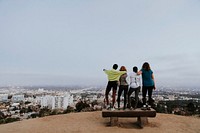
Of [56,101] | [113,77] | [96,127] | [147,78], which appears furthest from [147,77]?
[56,101]

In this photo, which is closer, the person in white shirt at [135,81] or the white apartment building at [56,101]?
the person in white shirt at [135,81]

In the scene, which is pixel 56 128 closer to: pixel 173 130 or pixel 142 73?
pixel 142 73

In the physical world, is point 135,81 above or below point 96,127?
above

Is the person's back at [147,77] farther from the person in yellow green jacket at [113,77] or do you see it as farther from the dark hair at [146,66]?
the person in yellow green jacket at [113,77]

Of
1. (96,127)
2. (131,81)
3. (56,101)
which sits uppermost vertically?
(131,81)

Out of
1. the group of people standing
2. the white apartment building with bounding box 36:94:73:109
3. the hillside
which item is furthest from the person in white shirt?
the white apartment building with bounding box 36:94:73:109

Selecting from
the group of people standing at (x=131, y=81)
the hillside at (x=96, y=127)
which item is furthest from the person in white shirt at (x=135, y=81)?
the hillside at (x=96, y=127)

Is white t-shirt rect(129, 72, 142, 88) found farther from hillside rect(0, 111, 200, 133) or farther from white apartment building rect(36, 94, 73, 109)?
white apartment building rect(36, 94, 73, 109)

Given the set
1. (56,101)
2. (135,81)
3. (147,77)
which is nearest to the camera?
(135,81)

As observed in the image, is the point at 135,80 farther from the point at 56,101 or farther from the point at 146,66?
the point at 56,101

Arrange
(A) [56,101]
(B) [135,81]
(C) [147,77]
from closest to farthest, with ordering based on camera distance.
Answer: (B) [135,81] → (C) [147,77] → (A) [56,101]

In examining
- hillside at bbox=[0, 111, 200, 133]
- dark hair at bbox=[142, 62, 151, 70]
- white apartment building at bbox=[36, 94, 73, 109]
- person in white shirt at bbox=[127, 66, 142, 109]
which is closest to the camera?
hillside at bbox=[0, 111, 200, 133]

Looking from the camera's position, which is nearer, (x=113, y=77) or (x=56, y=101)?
(x=113, y=77)

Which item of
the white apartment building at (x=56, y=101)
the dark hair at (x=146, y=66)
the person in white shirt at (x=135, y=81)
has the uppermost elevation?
the dark hair at (x=146, y=66)
